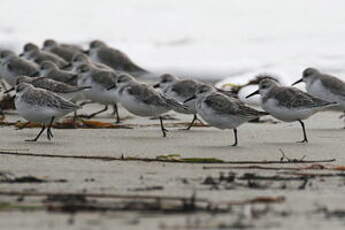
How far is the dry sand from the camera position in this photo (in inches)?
154

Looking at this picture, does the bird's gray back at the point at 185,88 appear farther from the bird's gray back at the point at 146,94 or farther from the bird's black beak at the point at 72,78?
the bird's black beak at the point at 72,78

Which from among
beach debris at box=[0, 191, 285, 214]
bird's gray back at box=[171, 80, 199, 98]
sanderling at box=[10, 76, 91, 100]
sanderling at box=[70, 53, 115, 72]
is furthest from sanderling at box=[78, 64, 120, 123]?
beach debris at box=[0, 191, 285, 214]

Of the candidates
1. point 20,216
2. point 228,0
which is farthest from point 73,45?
point 20,216

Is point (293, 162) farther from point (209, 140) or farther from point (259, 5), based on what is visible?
point (259, 5)

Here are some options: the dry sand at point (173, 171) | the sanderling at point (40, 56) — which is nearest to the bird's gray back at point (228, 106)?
the dry sand at point (173, 171)

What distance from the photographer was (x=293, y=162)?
6.07 m

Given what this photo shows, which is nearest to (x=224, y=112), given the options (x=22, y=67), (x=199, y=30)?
(x=22, y=67)

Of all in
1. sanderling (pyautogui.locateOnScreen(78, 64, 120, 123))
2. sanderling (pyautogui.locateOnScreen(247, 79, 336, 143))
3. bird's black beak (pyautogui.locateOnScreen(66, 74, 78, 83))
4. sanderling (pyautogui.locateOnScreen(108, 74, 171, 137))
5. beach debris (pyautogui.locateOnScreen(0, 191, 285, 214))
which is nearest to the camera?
beach debris (pyautogui.locateOnScreen(0, 191, 285, 214))

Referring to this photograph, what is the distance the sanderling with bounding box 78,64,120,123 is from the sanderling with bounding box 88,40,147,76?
1855mm

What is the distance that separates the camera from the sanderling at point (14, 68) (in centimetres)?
1079

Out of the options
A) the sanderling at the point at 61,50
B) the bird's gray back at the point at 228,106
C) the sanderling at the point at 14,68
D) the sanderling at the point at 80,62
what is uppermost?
the bird's gray back at the point at 228,106

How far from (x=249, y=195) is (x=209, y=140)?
116 inches

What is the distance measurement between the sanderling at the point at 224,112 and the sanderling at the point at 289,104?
400 mm

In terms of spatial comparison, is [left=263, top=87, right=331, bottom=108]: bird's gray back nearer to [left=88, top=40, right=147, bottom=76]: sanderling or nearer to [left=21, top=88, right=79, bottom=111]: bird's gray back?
[left=21, top=88, right=79, bottom=111]: bird's gray back
